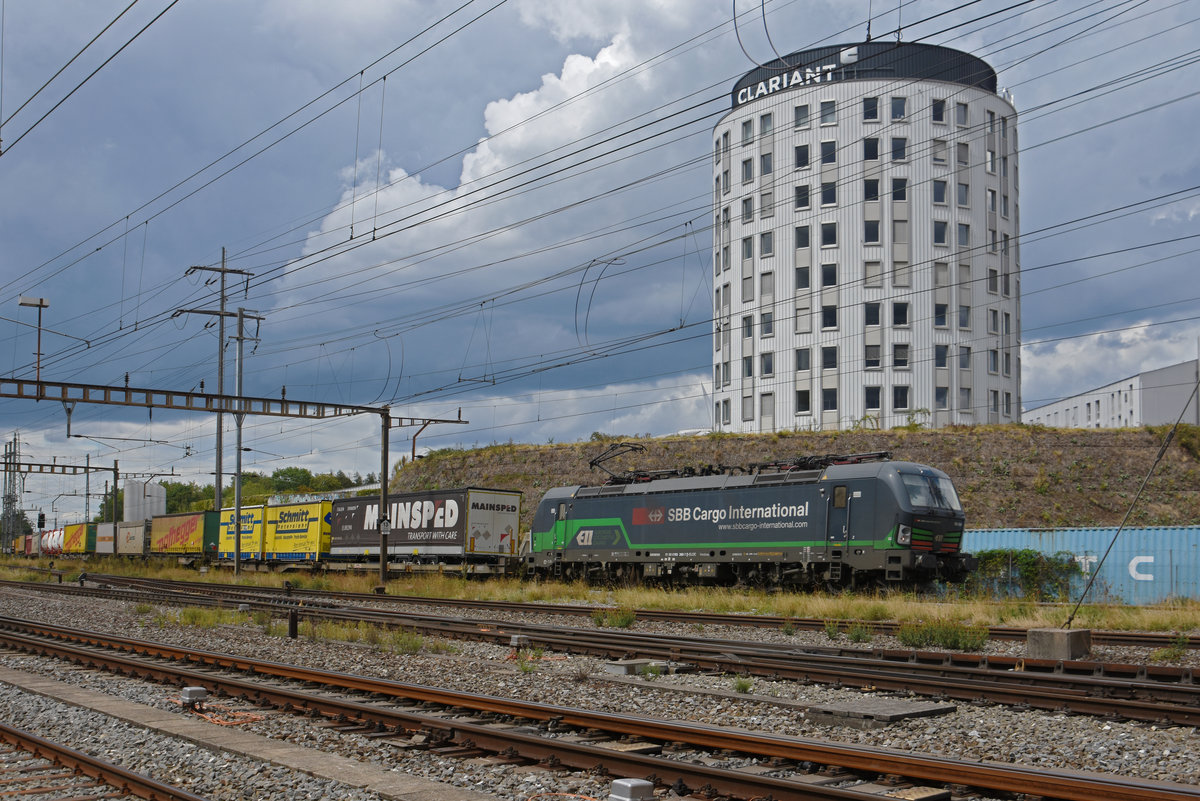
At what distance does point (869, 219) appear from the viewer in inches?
2361

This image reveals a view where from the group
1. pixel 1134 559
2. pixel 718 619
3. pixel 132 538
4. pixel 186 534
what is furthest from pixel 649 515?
pixel 132 538

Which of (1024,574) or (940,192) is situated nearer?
(1024,574)

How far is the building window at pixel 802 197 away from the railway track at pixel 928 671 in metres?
47.1

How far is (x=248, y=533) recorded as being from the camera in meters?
51.4

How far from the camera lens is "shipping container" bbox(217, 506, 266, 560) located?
5059 centimetres

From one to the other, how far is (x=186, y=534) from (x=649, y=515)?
3676cm

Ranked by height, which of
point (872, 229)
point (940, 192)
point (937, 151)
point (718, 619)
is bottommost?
point (718, 619)

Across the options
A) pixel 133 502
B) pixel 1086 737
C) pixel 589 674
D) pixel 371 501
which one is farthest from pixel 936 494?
pixel 133 502

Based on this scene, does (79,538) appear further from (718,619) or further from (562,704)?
(562,704)

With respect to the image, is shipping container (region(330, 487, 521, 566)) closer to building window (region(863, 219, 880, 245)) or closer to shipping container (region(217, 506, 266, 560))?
shipping container (region(217, 506, 266, 560))

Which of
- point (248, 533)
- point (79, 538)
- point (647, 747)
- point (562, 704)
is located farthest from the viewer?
point (79, 538)

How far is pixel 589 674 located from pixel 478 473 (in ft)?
159

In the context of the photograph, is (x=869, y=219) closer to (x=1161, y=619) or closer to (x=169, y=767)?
(x=1161, y=619)

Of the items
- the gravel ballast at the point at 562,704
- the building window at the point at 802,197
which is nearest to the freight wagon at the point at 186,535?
the building window at the point at 802,197
